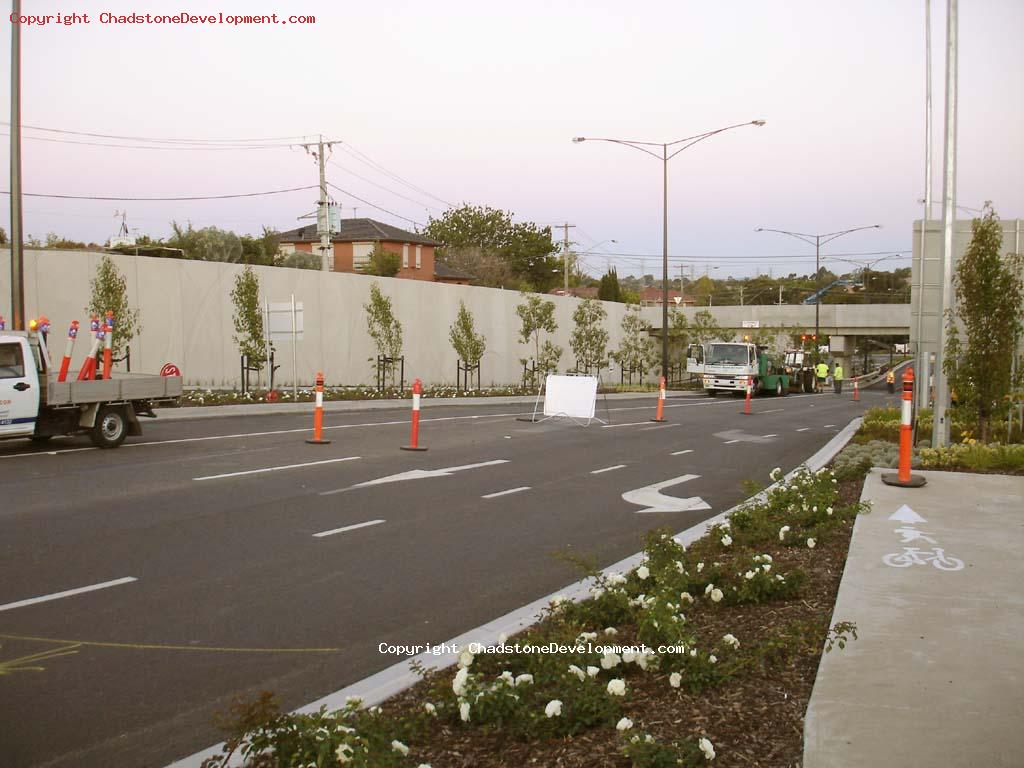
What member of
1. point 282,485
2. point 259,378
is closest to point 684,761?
point 282,485

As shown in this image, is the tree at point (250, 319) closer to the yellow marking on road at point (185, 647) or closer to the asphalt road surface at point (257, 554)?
the asphalt road surface at point (257, 554)

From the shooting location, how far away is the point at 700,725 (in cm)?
423

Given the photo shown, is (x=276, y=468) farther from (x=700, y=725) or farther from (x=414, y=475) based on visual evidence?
(x=700, y=725)

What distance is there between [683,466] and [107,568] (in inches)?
379

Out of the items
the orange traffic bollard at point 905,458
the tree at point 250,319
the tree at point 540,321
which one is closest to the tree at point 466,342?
the tree at point 540,321

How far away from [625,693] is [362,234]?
2693 inches

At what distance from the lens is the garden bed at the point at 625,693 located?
3.86 m

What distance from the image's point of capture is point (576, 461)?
50.8 ft

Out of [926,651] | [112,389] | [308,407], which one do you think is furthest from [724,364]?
[926,651]

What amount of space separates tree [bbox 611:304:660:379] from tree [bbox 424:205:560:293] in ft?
133

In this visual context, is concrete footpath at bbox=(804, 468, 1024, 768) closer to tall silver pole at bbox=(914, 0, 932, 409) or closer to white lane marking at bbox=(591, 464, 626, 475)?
white lane marking at bbox=(591, 464, 626, 475)

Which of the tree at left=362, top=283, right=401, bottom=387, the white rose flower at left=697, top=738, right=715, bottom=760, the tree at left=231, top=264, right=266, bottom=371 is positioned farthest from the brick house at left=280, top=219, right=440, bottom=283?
the white rose flower at left=697, top=738, right=715, bottom=760

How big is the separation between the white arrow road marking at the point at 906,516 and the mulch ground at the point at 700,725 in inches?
153

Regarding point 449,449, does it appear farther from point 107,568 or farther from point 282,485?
point 107,568
